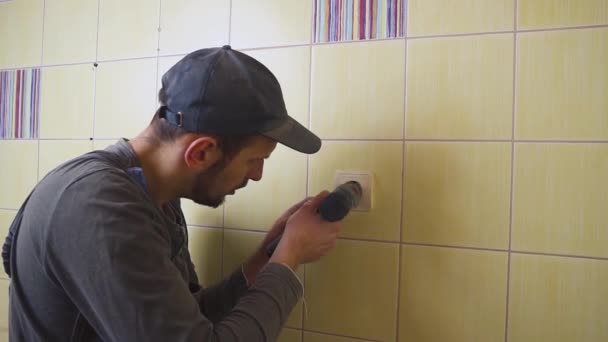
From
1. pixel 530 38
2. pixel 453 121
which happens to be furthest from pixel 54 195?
pixel 530 38

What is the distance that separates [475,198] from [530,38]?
1.13 feet

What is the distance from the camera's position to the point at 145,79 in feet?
3.89

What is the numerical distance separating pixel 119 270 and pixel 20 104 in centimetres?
107

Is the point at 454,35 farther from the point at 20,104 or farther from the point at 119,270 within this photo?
the point at 20,104

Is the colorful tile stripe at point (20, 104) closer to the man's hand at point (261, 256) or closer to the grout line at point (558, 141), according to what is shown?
the man's hand at point (261, 256)

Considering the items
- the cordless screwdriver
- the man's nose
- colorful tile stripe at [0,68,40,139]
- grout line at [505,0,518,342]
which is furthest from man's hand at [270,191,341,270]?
colorful tile stripe at [0,68,40,139]

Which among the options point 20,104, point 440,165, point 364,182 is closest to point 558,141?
→ point 440,165

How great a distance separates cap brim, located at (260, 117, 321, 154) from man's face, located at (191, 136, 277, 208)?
32 millimetres

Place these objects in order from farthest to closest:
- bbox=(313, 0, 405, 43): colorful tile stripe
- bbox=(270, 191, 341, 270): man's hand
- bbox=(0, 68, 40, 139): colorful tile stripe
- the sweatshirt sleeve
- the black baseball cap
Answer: bbox=(0, 68, 40, 139): colorful tile stripe < bbox=(313, 0, 405, 43): colorful tile stripe < bbox=(270, 191, 341, 270): man's hand < the black baseball cap < the sweatshirt sleeve

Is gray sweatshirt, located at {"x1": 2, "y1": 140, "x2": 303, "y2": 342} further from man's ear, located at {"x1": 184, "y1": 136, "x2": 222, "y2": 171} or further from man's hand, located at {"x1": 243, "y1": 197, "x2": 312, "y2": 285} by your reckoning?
man's hand, located at {"x1": 243, "y1": 197, "x2": 312, "y2": 285}

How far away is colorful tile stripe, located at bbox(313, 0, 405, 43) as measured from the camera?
0.95 meters

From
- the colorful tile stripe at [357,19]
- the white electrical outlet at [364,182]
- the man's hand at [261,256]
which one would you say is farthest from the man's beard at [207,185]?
the colorful tile stripe at [357,19]

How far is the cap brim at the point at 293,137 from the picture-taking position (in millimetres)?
741

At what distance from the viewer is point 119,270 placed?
59cm
